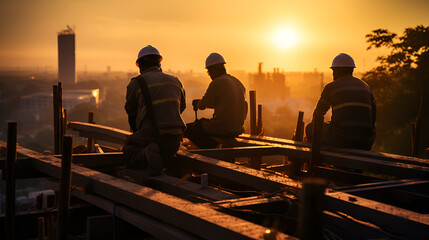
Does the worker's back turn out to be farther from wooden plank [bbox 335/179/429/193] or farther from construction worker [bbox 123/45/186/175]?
construction worker [bbox 123/45/186/175]

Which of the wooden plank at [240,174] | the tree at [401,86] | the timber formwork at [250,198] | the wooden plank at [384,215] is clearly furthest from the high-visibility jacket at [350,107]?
the tree at [401,86]

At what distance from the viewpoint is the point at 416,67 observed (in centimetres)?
2838

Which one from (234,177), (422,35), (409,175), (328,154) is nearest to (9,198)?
(234,177)

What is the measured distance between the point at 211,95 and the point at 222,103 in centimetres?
23

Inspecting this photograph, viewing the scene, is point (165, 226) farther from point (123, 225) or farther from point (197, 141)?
point (197, 141)

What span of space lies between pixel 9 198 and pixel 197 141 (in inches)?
143

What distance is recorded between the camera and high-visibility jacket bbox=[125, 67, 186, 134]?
630cm

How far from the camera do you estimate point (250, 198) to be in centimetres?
448

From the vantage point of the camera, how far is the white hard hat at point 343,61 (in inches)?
310

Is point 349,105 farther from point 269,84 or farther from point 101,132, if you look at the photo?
point 269,84

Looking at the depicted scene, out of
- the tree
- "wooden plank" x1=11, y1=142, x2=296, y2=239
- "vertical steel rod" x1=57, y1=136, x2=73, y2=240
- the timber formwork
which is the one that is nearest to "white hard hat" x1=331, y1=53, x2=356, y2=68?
the timber formwork

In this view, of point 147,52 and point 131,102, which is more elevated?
point 147,52

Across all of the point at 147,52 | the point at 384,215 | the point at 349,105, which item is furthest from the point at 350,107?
the point at 384,215

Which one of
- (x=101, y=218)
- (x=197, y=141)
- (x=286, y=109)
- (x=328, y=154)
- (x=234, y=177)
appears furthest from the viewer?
(x=286, y=109)
